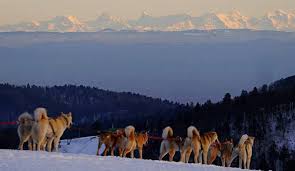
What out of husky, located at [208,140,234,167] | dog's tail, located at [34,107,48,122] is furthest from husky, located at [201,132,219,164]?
dog's tail, located at [34,107,48,122]

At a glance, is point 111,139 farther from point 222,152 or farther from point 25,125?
point 222,152

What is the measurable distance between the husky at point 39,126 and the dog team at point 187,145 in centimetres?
395

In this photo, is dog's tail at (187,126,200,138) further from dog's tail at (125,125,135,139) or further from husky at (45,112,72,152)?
husky at (45,112,72,152)

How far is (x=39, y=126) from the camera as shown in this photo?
21500 millimetres

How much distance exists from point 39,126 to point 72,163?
11.5 feet

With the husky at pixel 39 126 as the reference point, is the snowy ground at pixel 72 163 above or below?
below

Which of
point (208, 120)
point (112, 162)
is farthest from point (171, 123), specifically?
point (112, 162)

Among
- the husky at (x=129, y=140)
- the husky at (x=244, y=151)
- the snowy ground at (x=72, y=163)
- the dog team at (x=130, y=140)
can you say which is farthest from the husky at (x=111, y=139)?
the snowy ground at (x=72, y=163)

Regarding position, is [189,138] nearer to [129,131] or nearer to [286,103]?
[129,131]

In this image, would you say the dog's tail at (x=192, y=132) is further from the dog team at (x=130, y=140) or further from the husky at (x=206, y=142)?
the husky at (x=206, y=142)

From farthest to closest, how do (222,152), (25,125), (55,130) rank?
(222,152)
(55,130)
(25,125)

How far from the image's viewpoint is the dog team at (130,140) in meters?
21.8

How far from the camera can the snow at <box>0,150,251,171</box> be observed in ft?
56.6

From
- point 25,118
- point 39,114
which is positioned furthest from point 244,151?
point 25,118
